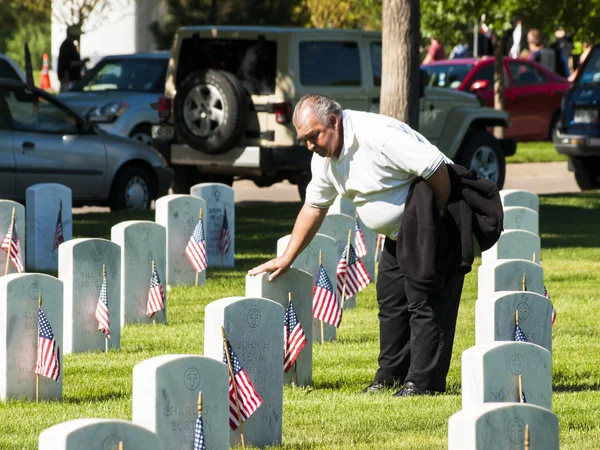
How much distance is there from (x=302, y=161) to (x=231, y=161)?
2.68ft

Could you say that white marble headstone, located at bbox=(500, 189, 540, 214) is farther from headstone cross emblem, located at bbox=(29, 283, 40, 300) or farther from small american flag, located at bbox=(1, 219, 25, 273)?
headstone cross emblem, located at bbox=(29, 283, 40, 300)

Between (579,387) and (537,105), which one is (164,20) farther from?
(579,387)

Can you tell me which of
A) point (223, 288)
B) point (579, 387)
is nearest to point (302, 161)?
point (223, 288)

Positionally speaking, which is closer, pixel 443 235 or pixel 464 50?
pixel 443 235

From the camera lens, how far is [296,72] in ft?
50.3

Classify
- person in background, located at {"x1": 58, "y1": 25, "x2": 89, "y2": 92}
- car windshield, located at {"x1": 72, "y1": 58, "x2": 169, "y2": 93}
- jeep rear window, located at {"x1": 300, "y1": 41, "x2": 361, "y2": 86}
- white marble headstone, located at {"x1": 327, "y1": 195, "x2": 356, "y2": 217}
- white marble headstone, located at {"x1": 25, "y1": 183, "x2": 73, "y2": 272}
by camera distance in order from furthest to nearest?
person in background, located at {"x1": 58, "y1": 25, "x2": 89, "y2": 92}, car windshield, located at {"x1": 72, "y1": 58, "x2": 169, "y2": 93}, jeep rear window, located at {"x1": 300, "y1": 41, "x2": 361, "y2": 86}, white marble headstone, located at {"x1": 327, "y1": 195, "x2": 356, "y2": 217}, white marble headstone, located at {"x1": 25, "y1": 183, "x2": 73, "y2": 272}

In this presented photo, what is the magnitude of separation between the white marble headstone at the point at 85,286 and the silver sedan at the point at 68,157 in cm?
623

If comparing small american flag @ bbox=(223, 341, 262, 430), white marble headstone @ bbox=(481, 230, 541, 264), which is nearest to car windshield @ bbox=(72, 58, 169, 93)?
white marble headstone @ bbox=(481, 230, 541, 264)

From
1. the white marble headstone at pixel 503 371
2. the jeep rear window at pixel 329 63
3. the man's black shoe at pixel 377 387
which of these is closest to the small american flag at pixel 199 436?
the white marble headstone at pixel 503 371

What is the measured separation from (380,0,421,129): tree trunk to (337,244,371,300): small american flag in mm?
4865

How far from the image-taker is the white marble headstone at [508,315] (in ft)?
20.8

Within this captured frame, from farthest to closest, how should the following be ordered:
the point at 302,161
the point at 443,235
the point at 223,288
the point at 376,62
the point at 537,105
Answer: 1. the point at 537,105
2. the point at 376,62
3. the point at 302,161
4. the point at 223,288
5. the point at 443,235

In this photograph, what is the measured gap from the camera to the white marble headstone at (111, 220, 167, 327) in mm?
9008

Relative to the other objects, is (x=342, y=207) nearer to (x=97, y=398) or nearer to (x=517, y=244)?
(x=517, y=244)
